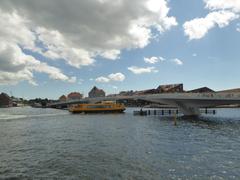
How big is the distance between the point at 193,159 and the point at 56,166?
11.8 metres

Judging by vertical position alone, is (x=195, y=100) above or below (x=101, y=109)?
above

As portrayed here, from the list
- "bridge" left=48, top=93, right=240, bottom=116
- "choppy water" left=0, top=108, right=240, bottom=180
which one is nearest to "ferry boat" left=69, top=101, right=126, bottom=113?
"bridge" left=48, top=93, right=240, bottom=116

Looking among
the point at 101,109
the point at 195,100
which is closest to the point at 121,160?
the point at 195,100

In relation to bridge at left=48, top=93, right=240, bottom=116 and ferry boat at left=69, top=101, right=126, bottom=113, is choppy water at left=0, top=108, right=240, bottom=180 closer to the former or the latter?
bridge at left=48, top=93, right=240, bottom=116

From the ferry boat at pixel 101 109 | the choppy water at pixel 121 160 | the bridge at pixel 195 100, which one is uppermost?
the bridge at pixel 195 100

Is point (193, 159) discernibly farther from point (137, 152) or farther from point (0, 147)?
point (0, 147)

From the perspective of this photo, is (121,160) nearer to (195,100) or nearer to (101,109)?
(195,100)

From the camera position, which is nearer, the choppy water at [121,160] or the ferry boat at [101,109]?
the choppy water at [121,160]

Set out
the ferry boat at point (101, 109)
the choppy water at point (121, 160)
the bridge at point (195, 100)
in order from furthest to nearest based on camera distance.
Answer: the ferry boat at point (101, 109) < the bridge at point (195, 100) < the choppy water at point (121, 160)

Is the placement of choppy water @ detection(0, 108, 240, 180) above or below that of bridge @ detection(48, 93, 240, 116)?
below

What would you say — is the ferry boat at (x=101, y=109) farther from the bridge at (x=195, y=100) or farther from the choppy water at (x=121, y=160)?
the choppy water at (x=121, y=160)

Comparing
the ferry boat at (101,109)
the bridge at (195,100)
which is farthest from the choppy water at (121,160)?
the ferry boat at (101,109)

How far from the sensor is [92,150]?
2644cm

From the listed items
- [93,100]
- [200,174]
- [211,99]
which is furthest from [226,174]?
[93,100]
